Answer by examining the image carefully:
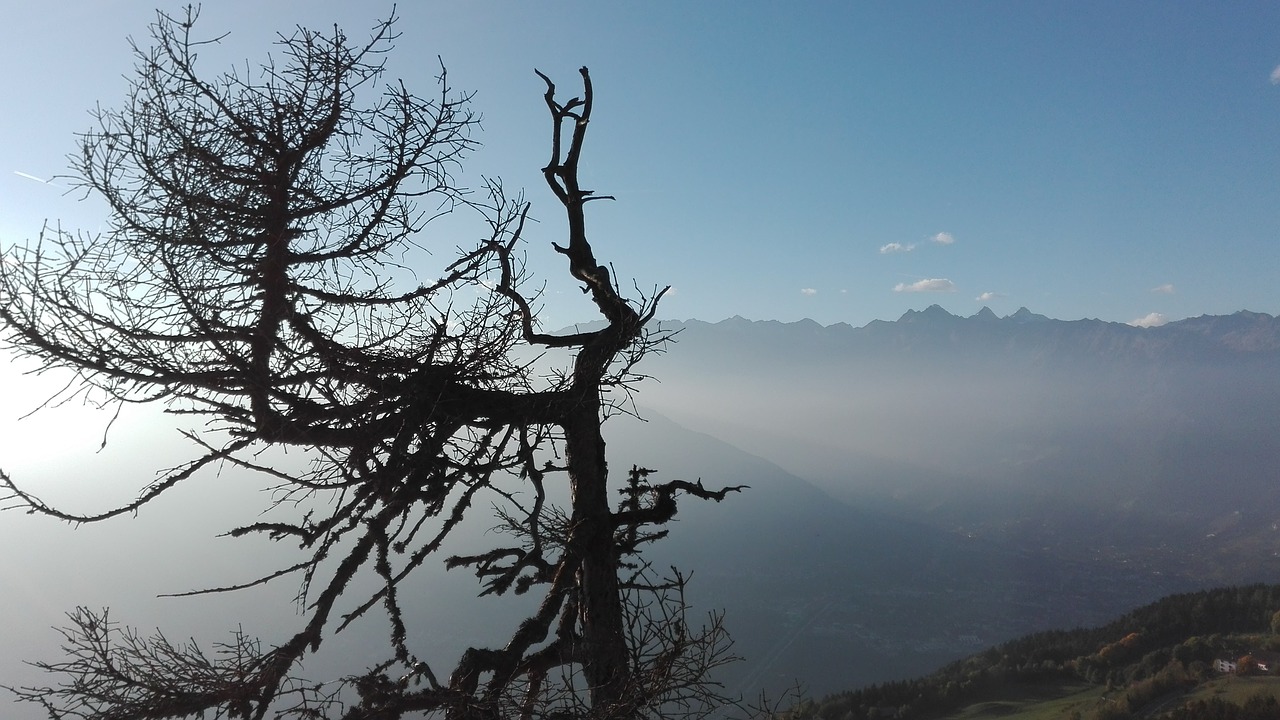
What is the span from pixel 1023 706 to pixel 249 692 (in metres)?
81.6

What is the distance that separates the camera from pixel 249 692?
9.40 ft

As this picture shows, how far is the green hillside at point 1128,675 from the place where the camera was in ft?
171

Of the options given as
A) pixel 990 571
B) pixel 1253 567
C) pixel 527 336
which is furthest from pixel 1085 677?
pixel 1253 567

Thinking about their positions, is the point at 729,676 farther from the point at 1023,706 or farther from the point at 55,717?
the point at 55,717

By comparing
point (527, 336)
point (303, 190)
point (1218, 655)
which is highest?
point (303, 190)

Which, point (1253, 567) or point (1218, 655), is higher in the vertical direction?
point (1218, 655)

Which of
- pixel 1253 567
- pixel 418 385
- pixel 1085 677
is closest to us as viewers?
pixel 418 385

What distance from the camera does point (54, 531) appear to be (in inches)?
5197

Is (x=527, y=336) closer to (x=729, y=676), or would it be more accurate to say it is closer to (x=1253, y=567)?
(x=729, y=676)

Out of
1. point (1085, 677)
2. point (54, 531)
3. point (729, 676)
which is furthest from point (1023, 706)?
point (54, 531)

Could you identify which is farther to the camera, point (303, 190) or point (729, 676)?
point (729, 676)

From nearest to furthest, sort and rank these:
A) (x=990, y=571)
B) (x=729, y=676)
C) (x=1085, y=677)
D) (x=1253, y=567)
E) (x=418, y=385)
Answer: (x=418, y=385)
(x=1085, y=677)
(x=729, y=676)
(x=1253, y=567)
(x=990, y=571)

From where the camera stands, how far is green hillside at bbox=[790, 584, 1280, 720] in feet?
171

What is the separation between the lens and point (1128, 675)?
6366 cm
